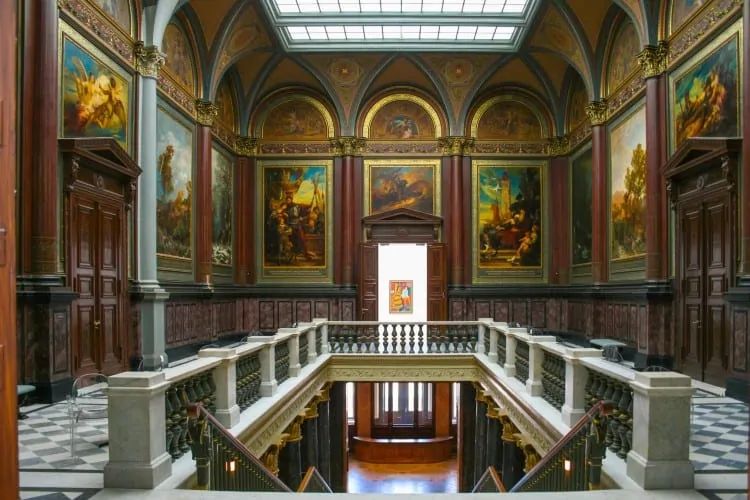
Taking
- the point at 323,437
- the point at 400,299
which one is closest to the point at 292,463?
the point at 323,437

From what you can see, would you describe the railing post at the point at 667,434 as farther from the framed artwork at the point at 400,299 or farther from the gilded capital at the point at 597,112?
the framed artwork at the point at 400,299

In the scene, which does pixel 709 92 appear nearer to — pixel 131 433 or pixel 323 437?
pixel 323 437

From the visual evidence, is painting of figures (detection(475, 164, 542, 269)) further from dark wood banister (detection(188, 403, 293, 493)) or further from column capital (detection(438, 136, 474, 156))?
dark wood banister (detection(188, 403, 293, 493))

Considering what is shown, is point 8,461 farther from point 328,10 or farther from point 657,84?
point 328,10

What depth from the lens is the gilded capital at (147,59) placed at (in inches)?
501

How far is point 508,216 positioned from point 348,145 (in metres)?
5.74

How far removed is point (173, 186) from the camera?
49.6ft

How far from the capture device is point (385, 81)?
20.8 m

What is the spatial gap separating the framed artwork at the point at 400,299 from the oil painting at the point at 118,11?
11649 millimetres

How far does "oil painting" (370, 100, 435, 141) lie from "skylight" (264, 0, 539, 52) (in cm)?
239

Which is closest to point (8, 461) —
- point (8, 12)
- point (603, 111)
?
point (8, 12)

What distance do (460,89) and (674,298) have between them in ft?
34.5

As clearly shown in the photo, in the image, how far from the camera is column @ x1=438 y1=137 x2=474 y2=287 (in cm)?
2031

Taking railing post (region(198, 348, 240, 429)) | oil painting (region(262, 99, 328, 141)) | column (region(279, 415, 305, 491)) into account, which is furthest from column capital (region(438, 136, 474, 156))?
railing post (region(198, 348, 240, 429))
